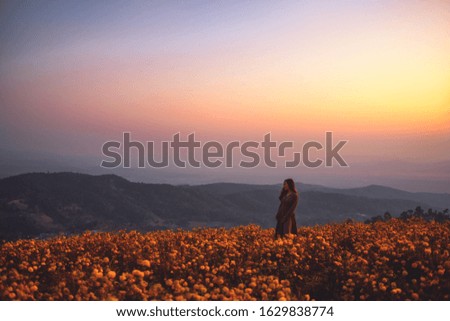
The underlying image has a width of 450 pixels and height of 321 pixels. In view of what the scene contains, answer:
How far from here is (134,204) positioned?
72000 millimetres

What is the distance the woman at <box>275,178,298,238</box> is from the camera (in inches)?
514

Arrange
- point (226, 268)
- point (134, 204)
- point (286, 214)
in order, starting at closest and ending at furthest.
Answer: point (226, 268)
point (286, 214)
point (134, 204)

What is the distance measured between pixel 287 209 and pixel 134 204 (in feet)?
199

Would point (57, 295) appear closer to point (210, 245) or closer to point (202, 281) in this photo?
point (202, 281)

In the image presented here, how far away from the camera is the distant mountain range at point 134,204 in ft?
195

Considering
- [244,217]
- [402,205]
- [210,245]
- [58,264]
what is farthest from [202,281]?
[402,205]

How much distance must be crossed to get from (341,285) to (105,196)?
67.4m

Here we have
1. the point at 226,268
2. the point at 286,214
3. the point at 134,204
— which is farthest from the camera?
the point at 134,204

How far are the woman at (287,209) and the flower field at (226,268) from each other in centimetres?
75

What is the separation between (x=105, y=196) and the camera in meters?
73.8

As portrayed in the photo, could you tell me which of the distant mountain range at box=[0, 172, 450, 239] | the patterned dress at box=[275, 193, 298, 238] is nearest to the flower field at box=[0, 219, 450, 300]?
the patterned dress at box=[275, 193, 298, 238]

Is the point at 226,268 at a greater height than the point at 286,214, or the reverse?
the point at 286,214

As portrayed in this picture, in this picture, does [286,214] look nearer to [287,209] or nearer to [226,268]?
[287,209]

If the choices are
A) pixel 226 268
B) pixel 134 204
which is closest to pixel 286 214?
pixel 226 268
